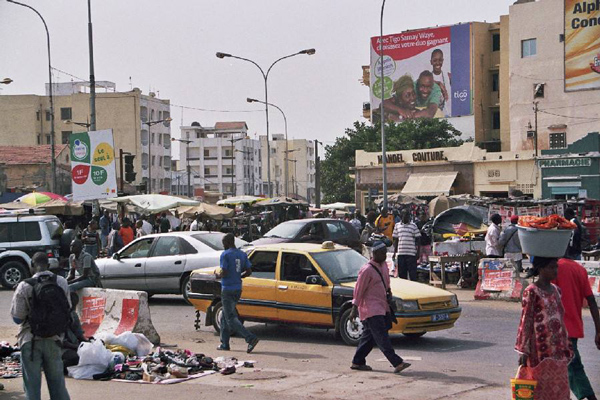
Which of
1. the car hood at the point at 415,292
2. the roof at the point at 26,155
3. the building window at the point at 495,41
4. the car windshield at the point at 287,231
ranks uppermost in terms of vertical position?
the building window at the point at 495,41

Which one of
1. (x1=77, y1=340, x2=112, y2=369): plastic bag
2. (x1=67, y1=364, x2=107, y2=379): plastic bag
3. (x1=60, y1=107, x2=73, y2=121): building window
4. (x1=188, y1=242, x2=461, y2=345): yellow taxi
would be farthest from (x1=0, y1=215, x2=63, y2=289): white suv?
(x1=60, y1=107, x2=73, y2=121): building window

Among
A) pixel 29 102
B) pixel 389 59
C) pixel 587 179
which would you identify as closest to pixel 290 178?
pixel 29 102

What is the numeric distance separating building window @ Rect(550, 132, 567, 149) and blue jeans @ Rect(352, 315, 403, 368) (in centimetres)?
5446

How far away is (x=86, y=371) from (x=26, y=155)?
57.3m

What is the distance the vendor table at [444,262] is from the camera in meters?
20.1

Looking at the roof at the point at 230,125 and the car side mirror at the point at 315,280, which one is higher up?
the roof at the point at 230,125

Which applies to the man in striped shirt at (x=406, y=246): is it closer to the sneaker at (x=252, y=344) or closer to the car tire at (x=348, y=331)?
the car tire at (x=348, y=331)

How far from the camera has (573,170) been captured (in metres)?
50.2

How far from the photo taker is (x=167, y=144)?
105375 millimetres

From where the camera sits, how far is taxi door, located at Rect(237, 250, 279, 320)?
13.5 meters

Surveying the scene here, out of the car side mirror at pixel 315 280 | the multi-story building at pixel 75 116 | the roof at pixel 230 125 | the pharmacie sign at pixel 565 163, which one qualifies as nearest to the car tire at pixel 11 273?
the car side mirror at pixel 315 280

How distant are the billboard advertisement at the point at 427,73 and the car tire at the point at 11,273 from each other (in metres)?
53.7

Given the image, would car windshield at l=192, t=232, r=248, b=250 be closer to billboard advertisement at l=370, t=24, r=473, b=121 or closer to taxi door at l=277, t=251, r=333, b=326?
taxi door at l=277, t=251, r=333, b=326

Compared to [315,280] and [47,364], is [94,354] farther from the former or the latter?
[315,280]
